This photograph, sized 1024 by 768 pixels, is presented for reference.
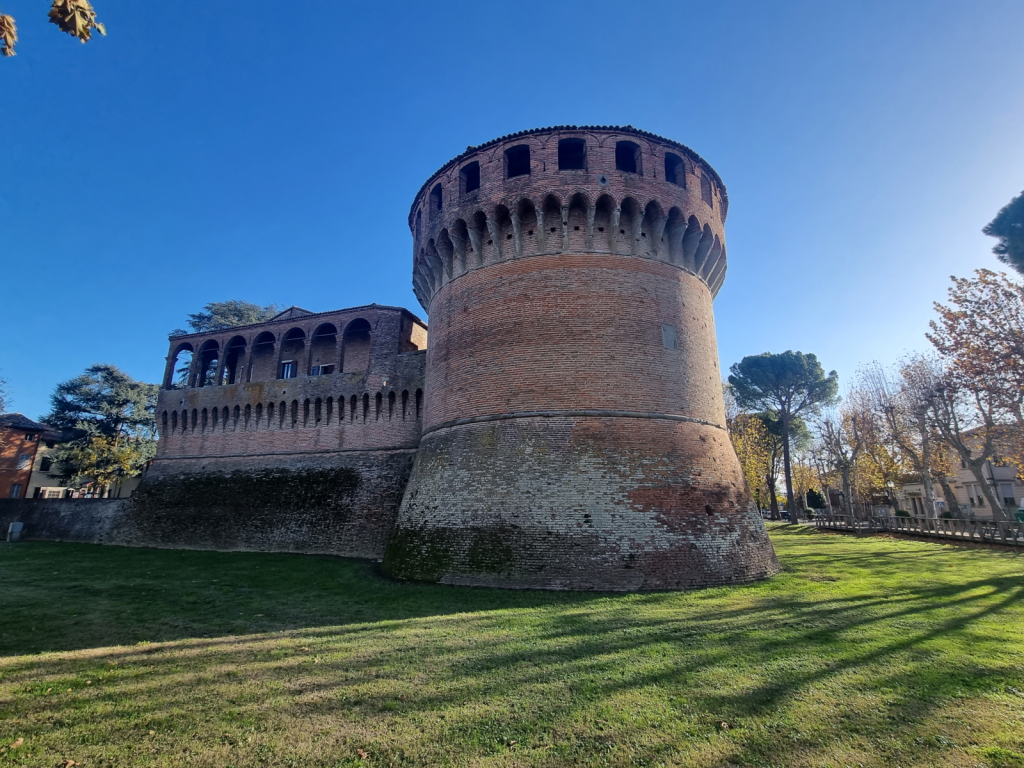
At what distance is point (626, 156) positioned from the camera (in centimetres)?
1484

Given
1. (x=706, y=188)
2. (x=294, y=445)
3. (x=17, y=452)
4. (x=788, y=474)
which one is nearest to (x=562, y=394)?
(x=706, y=188)

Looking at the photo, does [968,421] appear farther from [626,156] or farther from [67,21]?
[67,21]

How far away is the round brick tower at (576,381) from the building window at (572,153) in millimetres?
66

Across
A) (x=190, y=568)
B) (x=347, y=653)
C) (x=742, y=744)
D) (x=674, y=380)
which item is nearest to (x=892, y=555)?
(x=674, y=380)

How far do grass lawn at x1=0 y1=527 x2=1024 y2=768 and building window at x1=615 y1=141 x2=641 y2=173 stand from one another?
11315mm

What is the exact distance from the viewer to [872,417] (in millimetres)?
30656

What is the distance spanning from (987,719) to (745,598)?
506 cm

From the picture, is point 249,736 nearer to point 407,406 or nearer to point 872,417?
point 407,406

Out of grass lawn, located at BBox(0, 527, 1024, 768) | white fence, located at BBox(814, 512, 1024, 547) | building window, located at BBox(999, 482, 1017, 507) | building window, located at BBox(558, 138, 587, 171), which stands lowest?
grass lawn, located at BBox(0, 527, 1024, 768)

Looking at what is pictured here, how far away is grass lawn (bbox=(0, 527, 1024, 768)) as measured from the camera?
4.26 metres

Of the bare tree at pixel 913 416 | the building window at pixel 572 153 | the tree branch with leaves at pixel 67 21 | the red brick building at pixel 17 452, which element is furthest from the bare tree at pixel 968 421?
the red brick building at pixel 17 452

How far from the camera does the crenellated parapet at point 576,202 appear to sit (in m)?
13.5

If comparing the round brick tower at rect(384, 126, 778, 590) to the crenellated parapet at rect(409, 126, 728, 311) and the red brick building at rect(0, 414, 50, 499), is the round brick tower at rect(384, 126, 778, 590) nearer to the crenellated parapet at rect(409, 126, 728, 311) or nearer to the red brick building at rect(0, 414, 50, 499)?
the crenellated parapet at rect(409, 126, 728, 311)

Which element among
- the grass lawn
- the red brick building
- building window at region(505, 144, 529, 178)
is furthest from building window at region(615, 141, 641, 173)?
the red brick building
